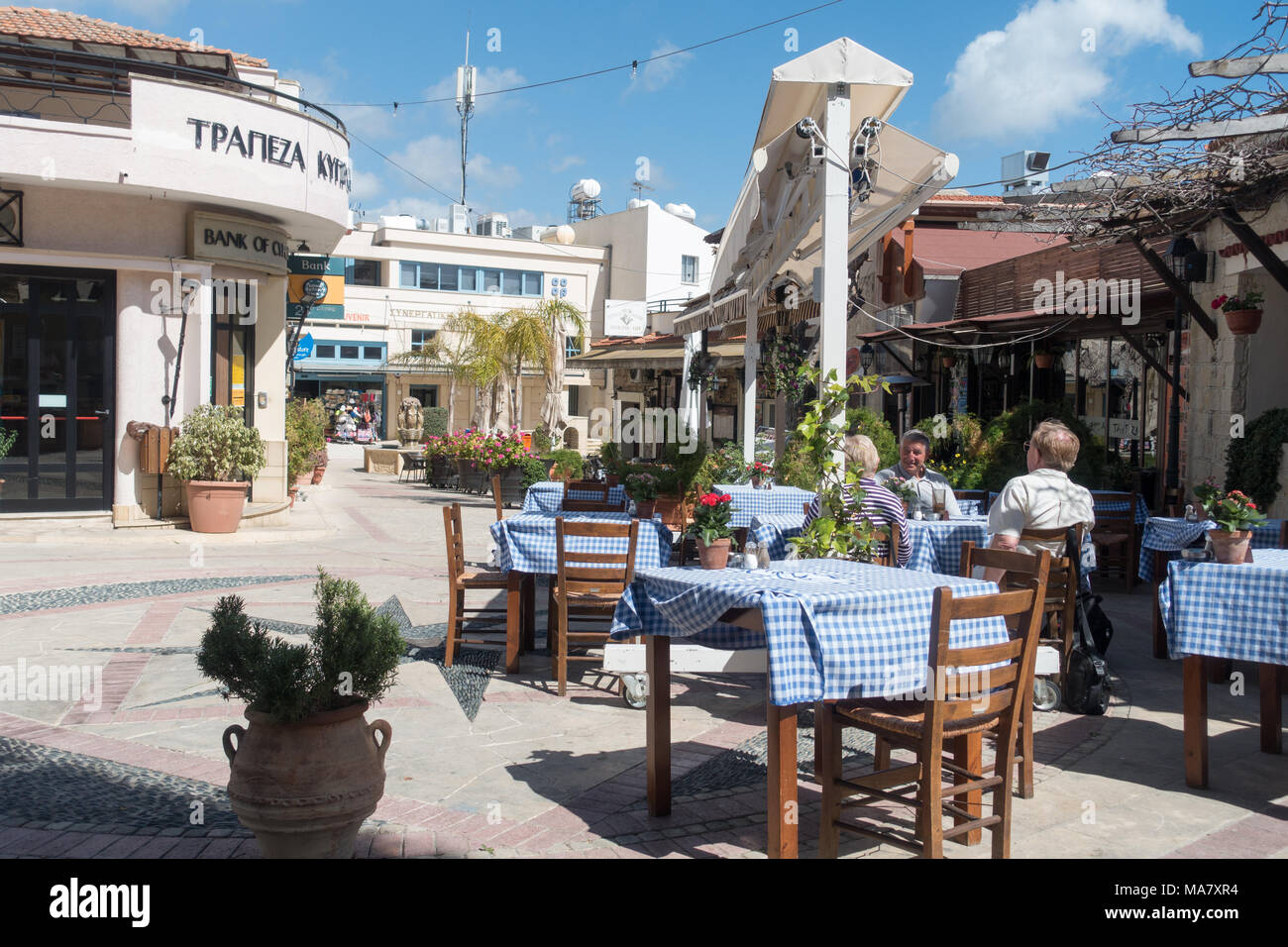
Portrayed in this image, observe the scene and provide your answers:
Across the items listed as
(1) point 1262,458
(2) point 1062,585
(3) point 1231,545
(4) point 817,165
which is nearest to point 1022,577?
(3) point 1231,545

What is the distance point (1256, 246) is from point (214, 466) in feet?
35.7

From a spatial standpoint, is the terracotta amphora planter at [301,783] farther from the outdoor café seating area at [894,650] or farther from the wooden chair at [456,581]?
the wooden chair at [456,581]

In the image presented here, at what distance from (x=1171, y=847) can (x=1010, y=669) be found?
1.05 m

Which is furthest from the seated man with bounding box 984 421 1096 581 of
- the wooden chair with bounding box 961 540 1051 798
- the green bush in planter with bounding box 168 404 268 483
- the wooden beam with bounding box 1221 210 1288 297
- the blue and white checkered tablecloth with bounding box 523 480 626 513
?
the green bush in planter with bounding box 168 404 268 483

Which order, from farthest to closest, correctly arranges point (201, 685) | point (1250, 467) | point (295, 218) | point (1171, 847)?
point (295, 218)
point (1250, 467)
point (201, 685)
point (1171, 847)

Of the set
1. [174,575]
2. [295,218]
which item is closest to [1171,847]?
[174,575]

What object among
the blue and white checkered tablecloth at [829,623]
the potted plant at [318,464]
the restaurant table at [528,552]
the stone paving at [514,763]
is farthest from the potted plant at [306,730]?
the potted plant at [318,464]

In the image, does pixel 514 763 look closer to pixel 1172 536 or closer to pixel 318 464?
pixel 1172 536

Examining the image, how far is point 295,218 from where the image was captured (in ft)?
47.1

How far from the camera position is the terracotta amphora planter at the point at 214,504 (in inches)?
500

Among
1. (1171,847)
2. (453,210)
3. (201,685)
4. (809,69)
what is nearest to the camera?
(1171,847)

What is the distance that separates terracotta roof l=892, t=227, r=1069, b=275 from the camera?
745 inches

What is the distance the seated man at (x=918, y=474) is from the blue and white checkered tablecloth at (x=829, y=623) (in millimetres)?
3307
